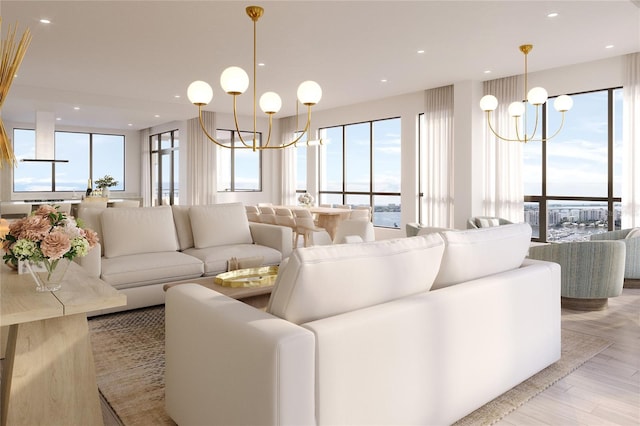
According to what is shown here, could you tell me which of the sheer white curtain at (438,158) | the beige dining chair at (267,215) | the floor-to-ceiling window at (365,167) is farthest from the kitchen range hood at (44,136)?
the sheer white curtain at (438,158)

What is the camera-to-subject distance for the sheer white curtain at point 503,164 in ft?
22.3

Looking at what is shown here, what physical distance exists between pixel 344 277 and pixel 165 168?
418 inches

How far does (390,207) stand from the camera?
29.7 ft

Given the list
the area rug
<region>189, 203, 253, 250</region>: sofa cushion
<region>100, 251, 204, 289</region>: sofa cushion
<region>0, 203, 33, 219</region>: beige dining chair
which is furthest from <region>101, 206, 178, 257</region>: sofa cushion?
<region>0, 203, 33, 219</region>: beige dining chair

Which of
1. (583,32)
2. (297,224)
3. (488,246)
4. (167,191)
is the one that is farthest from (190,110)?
(488,246)

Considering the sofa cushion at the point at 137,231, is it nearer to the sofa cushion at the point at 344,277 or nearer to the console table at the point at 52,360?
the console table at the point at 52,360

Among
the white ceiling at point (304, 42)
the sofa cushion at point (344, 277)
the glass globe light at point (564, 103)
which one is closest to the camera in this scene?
the sofa cushion at point (344, 277)

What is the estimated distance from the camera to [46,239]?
190 cm

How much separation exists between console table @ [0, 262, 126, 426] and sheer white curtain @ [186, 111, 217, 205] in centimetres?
820

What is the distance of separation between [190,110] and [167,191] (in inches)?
115

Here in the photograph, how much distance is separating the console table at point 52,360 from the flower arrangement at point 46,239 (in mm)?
161

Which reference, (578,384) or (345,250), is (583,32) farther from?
(345,250)

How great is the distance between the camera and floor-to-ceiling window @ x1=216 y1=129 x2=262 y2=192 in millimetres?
10820

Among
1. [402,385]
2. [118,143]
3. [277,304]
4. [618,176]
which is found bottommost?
[402,385]
